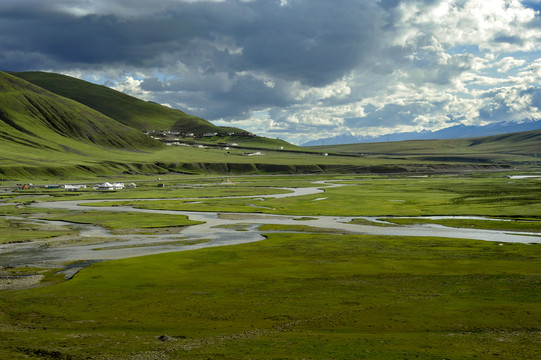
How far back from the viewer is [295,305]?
133ft

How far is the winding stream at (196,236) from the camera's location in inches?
2552

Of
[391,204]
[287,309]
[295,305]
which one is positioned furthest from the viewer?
[391,204]

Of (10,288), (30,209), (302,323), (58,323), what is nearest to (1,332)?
(58,323)

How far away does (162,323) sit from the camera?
36.6m

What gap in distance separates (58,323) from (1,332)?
3629 millimetres

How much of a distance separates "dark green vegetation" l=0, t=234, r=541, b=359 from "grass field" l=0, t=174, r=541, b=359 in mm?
115

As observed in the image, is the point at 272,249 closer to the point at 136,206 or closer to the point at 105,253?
the point at 105,253

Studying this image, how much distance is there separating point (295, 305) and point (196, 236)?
4577cm

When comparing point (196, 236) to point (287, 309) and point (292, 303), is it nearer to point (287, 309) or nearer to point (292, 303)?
point (292, 303)

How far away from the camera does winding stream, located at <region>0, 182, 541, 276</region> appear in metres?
64.8

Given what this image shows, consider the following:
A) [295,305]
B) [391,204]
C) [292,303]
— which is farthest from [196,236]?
[391,204]

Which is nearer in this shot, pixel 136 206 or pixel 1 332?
pixel 1 332

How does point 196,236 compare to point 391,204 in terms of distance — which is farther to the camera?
point 391,204

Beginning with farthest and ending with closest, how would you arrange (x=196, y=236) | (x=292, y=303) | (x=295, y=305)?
(x=196, y=236)
(x=292, y=303)
(x=295, y=305)
